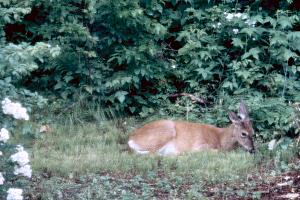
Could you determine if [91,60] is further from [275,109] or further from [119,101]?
[275,109]

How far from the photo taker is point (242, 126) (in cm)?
1027

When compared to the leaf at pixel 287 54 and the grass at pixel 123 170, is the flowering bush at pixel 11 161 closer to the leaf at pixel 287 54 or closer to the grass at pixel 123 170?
the grass at pixel 123 170

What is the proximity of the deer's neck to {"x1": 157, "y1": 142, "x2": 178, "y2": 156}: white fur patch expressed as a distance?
0.80 m

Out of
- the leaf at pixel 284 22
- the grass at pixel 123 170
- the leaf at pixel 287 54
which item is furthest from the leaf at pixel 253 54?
the grass at pixel 123 170

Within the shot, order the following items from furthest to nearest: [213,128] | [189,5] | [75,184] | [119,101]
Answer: [189,5] → [119,101] → [213,128] → [75,184]

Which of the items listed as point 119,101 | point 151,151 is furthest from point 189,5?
point 151,151

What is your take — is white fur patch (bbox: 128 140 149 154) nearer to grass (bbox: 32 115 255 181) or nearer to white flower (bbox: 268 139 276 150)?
grass (bbox: 32 115 255 181)

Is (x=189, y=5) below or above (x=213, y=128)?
above

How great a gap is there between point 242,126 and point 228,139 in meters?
0.35

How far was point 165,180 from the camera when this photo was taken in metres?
7.89

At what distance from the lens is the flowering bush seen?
5945 mm

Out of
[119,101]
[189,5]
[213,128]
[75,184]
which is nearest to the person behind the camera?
[75,184]

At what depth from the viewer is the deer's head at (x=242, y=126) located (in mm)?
10030

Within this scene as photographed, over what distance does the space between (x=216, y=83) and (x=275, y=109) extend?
1659 millimetres
